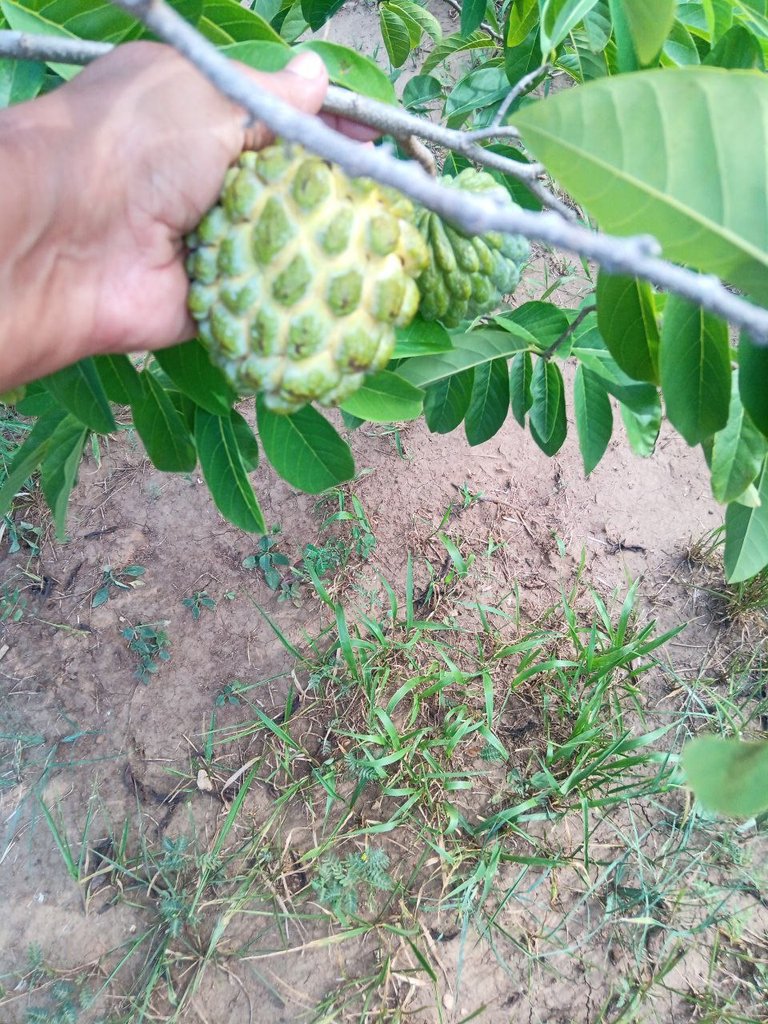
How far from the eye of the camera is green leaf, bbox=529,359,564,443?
1.82m

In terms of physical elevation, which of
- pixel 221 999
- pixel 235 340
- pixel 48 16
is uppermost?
pixel 48 16

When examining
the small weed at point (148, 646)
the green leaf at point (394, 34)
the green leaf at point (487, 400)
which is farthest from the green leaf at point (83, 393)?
the small weed at point (148, 646)

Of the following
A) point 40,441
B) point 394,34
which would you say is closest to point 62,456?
point 40,441

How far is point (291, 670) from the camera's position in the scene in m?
2.85

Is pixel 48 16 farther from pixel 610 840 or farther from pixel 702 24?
pixel 610 840

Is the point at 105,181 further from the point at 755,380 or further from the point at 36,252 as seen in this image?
the point at 755,380

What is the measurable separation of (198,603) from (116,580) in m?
0.39

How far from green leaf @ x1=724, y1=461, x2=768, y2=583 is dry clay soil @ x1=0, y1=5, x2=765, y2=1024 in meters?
1.32

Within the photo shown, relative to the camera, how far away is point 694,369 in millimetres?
1162

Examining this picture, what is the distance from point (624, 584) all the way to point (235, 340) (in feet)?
8.20

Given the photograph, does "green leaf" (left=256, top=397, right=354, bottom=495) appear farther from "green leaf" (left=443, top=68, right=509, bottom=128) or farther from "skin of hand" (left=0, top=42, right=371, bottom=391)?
"green leaf" (left=443, top=68, right=509, bottom=128)

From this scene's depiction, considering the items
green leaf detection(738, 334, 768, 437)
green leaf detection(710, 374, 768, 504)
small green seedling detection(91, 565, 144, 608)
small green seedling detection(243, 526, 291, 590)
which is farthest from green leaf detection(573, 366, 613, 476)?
small green seedling detection(91, 565, 144, 608)

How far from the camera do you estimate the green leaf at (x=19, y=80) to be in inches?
42.7

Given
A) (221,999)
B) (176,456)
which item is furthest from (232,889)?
(176,456)
